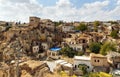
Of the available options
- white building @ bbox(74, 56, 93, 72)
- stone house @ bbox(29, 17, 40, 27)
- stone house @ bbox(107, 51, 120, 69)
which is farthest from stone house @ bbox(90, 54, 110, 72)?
stone house @ bbox(29, 17, 40, 27)

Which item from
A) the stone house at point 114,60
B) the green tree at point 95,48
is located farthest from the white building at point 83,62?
the green tree at point 95,48

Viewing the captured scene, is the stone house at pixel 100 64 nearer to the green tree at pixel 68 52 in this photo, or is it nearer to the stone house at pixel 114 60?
the stone house at pixel 114 60

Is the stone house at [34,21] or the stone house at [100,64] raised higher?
the stone house at [34,21]

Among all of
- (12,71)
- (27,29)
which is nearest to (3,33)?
(27,29)

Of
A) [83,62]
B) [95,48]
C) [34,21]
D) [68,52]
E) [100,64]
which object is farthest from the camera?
[34,21]

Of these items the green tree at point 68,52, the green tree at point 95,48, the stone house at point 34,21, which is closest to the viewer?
the green tree at point 68,52

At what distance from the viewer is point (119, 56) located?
119 ft

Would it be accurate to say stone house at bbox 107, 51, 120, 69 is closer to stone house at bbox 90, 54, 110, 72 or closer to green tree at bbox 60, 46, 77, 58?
stone house at bbox 90, 54, 110, 72

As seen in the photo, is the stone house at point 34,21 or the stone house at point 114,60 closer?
the stone house at point 114,60

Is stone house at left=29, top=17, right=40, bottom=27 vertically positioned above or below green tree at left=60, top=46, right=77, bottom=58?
above

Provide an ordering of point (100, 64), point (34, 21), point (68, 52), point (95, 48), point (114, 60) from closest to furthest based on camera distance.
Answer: point (100, 64)
point (114, 60)
point (68, 52)
point (95, 48)
point (34, 21)

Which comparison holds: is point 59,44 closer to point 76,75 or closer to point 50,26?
point 50,26

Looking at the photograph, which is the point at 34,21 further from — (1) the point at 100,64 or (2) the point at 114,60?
(2) the point at 114,60

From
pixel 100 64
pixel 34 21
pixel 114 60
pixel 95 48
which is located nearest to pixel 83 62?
Answer: pixel 100 64
